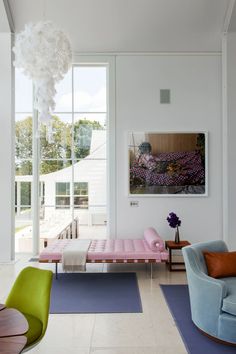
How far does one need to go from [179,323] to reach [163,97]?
4.30 meters

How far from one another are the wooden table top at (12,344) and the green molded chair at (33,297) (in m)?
0.75

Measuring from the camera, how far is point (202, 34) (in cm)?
614

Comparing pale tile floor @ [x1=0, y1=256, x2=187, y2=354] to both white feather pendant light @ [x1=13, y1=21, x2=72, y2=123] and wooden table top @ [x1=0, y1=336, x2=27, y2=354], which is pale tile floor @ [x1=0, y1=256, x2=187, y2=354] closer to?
wooden table top @ [x1=0, y1=336, x2=27, y2=354]

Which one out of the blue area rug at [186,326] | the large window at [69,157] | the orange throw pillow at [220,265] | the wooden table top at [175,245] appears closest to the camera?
the blue area rug at [186,326]

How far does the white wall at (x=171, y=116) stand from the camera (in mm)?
6441

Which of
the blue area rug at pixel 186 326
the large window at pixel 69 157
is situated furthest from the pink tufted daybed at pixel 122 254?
the large window at pixel 69 157

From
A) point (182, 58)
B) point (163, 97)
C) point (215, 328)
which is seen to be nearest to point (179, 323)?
point (215, 328)

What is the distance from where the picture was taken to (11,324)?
1.99 metres

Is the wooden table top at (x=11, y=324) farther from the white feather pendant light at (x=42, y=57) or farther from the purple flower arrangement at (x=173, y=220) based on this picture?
the purple flower arrangement at (x=173, y=220)

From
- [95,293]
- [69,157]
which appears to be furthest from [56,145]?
[95,293]

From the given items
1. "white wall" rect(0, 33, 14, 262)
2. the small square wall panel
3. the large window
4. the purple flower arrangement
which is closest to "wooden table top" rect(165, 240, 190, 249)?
the purple flower arrangement

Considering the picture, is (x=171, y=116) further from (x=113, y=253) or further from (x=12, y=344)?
(x=12, y=344)

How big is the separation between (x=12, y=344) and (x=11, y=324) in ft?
0.89

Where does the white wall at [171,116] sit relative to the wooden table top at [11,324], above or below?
above
